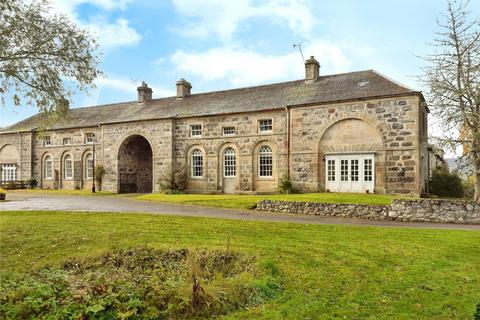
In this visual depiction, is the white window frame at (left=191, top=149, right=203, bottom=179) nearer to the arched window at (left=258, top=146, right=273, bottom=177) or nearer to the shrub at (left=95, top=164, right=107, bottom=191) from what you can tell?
the arched window at (left=258, top=146, right=273, bottom=177)

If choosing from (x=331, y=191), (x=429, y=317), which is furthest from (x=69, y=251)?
(x=331, y=191)

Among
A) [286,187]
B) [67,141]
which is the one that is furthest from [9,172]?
[286,187]

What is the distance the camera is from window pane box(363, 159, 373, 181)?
76.8ft

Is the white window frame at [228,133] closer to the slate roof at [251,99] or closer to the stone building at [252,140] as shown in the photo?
the stone building at [252,140]

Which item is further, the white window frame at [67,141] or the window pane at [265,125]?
the white window frame at [67,141]

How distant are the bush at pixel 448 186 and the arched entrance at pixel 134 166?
24519 millimetres

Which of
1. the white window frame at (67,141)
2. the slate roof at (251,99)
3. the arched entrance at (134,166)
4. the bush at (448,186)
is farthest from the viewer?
the white window frame at (67,141)

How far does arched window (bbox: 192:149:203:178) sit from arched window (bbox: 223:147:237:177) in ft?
7.12

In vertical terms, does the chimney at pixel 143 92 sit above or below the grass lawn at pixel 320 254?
above

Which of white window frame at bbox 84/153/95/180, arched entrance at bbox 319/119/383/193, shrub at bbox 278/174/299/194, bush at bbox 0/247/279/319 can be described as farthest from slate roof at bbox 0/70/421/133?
bush at bbox 0/247/279/319

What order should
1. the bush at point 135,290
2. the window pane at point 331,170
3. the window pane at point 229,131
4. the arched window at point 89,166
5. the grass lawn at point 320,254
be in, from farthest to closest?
the arched window at point 89,166, the window pane at point 229,131, the window pane at point 331,170, the grass lawn at point 320,254, the bush at point 135,290

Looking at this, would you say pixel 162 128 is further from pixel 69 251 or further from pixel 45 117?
pixel 69 251

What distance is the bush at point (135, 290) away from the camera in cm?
530

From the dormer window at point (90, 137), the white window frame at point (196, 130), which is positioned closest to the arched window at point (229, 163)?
the white window frame at point (196, 130)
